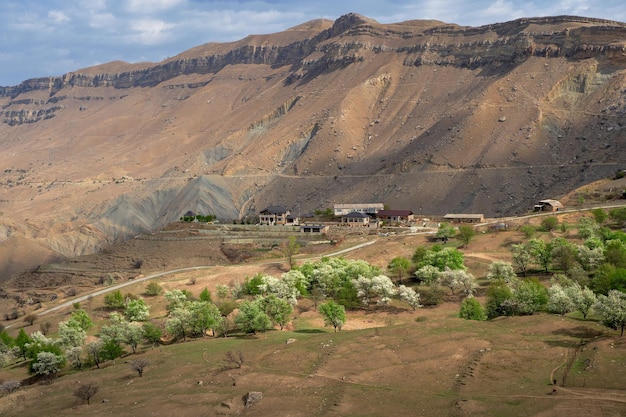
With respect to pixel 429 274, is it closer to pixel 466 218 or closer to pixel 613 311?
pixel 613 311

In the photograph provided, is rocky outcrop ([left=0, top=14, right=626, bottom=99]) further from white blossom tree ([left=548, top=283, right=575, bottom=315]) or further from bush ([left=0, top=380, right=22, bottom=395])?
bush ([left=0, top=380, right=22, bottom=395])

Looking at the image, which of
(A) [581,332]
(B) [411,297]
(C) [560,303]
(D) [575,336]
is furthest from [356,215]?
(D) [575,336]

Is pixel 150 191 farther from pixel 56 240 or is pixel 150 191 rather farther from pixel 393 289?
pixel 393 289

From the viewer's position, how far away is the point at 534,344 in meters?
31.7

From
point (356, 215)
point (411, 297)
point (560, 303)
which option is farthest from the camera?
point (356, 215)

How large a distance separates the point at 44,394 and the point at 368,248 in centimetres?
4583

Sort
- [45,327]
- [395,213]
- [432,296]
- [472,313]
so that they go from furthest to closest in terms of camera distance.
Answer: [395,213] → [45,327] → [432,296] → [472,313]

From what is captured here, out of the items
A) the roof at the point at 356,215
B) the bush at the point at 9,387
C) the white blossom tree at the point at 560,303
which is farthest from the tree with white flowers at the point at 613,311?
the roof at the point at 356,215

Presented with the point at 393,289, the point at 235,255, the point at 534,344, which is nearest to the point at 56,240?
the point at 235,255

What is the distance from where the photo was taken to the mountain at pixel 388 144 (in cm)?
10669

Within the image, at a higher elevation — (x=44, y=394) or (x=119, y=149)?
(x=119, y=149)

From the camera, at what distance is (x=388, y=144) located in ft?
428

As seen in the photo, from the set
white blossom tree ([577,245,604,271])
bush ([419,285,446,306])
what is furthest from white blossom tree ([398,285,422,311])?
white blossom tree ([577,245,604,271])

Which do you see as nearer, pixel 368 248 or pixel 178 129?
pixel 368 248
